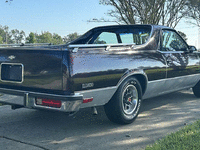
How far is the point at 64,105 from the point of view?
10.9 ft

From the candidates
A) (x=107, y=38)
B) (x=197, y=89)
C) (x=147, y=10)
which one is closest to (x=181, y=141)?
(x=107, y=38)

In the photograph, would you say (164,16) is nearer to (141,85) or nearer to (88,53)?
(141,85)

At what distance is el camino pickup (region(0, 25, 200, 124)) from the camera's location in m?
3.36

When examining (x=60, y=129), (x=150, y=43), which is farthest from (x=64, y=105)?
(x=150, y=43)

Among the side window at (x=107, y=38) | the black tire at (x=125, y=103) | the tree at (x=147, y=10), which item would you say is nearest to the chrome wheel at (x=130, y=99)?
the black tire at (x=125, y=103)

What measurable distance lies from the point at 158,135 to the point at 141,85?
113 centimetres

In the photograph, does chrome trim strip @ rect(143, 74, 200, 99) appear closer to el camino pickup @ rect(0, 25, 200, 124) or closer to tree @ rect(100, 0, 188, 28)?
el camino pickup @ rect(0, 25, 200, 124)

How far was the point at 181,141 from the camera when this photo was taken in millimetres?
3387

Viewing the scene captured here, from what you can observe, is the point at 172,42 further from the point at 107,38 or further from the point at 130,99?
the point at 130,99

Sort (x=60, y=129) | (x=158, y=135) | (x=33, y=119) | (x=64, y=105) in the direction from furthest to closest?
(x=33, y=119)
(x=60, y=129)
(x=158, y=135)
(x=64, y=105)

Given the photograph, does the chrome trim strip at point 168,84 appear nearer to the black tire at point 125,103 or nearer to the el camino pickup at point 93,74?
the el camino pickup at point 93,74

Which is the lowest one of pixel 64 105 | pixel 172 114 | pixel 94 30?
pixel 172 114

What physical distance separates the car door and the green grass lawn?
1612 millimetres

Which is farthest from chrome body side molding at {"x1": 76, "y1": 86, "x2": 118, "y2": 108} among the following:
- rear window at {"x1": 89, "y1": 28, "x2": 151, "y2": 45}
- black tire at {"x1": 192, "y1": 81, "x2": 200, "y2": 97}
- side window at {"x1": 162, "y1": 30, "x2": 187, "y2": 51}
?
black tire at {"x1": 192, "y1": 81, "x2": 200, "y2": 97}
